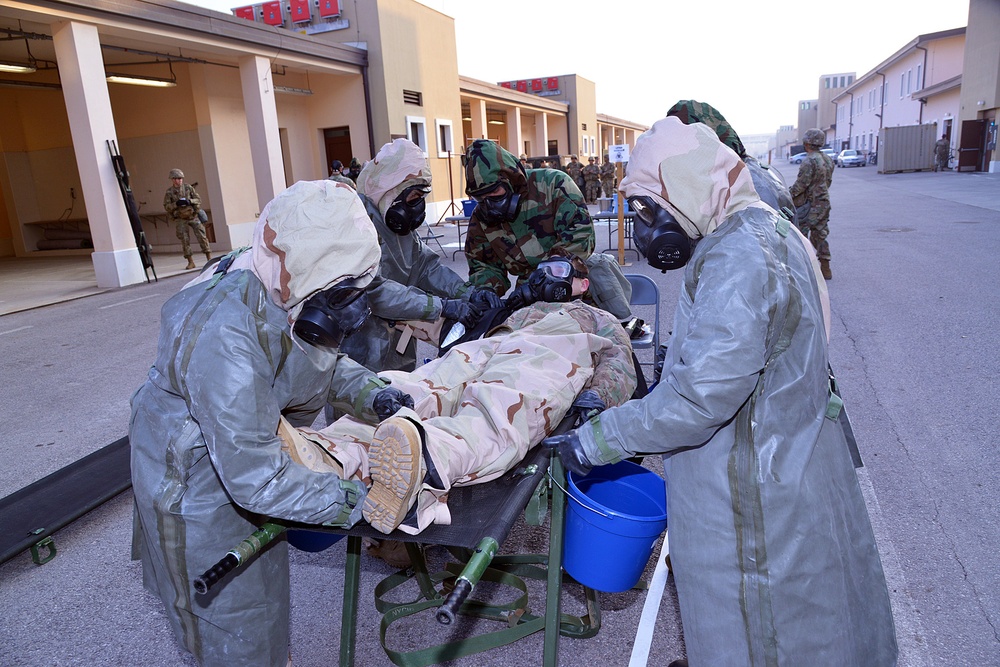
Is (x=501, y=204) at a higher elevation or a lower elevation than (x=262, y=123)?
lower

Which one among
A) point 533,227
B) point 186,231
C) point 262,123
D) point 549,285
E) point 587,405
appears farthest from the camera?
point 262,123

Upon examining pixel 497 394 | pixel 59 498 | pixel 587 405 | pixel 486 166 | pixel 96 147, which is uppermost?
pixel 96 147

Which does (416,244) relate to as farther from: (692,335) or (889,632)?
(889,632)

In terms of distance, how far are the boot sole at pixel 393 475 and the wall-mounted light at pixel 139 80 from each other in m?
14.2

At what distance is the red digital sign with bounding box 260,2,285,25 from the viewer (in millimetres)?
19469

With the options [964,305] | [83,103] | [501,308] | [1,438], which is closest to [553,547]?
[501,308]

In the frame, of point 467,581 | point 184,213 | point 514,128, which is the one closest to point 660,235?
point 467,581

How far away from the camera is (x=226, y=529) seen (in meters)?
1.79

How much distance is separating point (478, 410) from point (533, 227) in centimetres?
210

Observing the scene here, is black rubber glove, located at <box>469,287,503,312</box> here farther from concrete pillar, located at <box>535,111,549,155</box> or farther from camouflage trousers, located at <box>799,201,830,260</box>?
concrete pillar, located at <box>535,111,549,155</box>

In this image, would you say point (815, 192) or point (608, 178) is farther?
point (608, 178)

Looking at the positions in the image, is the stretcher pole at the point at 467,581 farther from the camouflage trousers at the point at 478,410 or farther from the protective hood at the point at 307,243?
the protective hood at the point at 307,243

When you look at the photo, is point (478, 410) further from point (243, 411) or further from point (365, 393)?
point (243, 411)

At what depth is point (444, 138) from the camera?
21.2 m
